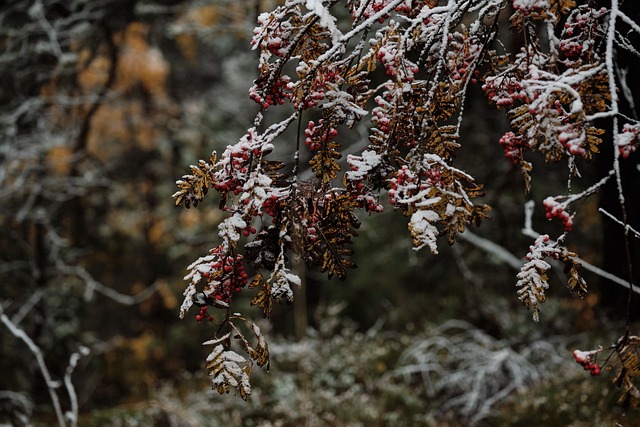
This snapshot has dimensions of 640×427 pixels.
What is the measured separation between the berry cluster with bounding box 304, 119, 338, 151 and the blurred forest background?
2739 mm

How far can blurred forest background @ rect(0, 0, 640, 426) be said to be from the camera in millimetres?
4871

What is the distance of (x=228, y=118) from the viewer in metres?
9.83

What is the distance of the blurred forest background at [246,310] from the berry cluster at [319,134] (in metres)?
2.74

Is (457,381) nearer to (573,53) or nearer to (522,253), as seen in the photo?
(522,253)

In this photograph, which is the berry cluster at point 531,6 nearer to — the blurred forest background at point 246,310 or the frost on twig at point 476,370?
the blurred forest background at point 246,310

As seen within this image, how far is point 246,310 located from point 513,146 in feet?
25.4

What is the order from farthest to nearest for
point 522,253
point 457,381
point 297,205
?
point 522,253 < point 457,381 < point 297,205

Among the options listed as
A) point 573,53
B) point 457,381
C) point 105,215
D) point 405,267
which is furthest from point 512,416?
point 105,215

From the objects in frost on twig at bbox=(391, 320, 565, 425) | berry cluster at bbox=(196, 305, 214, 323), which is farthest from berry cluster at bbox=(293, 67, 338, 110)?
frost on twig at bbox=(391, 320, 565, 425)

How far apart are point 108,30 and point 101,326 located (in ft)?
21.4

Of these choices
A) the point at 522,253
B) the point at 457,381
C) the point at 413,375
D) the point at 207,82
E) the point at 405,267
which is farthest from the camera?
the point at 207,82

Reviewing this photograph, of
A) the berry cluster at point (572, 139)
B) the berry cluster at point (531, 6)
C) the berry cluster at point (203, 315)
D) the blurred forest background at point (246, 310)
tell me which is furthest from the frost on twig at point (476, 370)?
the berry cluster at point (531, 6)

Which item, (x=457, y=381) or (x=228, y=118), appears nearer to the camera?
(x=457, y=381)

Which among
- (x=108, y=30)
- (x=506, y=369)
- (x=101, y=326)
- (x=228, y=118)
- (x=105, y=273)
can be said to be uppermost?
(x=108, y=30)
